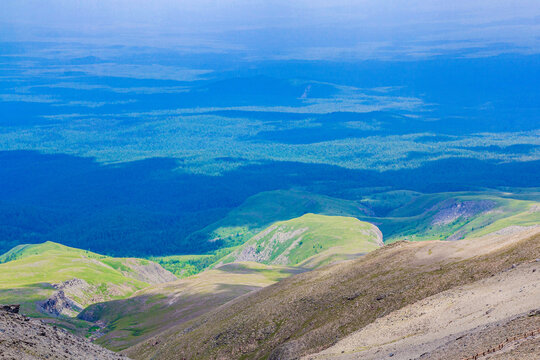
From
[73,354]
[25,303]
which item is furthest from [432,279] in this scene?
[25,303]

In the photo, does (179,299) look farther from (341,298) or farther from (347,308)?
(347,308)

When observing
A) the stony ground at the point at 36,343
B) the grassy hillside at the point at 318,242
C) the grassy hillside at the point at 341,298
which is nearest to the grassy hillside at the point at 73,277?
the grassy hillside at the point at 318,242

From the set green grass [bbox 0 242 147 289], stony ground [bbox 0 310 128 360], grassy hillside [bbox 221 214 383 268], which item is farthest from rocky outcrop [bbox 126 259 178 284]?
stony ground [bbox 0 310 128 360]

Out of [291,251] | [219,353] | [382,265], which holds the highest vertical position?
[382,265]

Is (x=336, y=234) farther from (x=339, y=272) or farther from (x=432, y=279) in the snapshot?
(x=432, y=279)

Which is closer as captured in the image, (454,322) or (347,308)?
(454,322)

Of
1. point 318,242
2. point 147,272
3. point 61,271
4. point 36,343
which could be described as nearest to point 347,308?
point 36,343

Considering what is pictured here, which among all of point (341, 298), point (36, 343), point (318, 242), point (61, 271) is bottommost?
point (318, 242)
